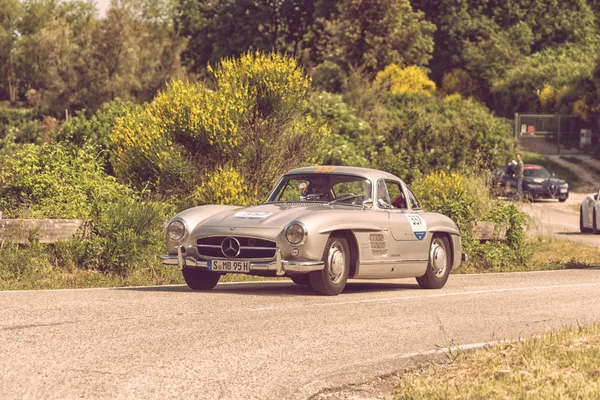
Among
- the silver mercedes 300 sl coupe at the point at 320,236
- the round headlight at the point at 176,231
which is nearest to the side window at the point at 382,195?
the silver mercedes 300 sl coupe at the point at 320,236

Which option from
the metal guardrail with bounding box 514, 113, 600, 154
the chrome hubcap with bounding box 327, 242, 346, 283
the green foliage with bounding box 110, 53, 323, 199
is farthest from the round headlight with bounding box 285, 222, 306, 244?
the metal guardrail with bounding box 514, 113, 600, 154

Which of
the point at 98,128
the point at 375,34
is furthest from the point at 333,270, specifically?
the point at 375,34

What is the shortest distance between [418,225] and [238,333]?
5.61m

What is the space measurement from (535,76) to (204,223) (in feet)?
200

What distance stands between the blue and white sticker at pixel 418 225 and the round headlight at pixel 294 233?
2.44 m

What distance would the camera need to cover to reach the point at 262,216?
13391 mm

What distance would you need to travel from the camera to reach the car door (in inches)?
574

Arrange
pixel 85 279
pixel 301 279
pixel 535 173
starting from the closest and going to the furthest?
pixel 301 279 < pixel 85 279 < pixel 535 173

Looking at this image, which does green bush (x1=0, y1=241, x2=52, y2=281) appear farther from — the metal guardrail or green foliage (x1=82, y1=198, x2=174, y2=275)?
the metal guardrail

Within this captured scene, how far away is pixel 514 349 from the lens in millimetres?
9109

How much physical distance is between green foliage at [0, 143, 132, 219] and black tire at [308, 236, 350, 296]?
493cm

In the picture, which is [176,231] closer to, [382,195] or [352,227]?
[352,227]

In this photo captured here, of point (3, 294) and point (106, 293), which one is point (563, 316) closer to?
point (106, 293)

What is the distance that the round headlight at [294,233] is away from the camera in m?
12.9
